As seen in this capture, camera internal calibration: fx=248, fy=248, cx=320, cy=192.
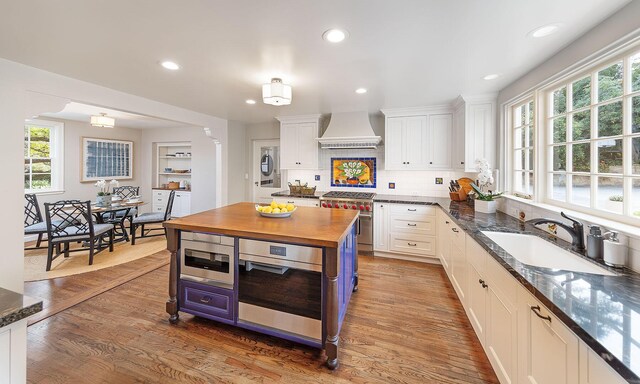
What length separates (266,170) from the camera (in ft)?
17.7

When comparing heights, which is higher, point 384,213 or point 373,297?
point 384,213

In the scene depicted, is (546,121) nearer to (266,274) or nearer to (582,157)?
(582,157)

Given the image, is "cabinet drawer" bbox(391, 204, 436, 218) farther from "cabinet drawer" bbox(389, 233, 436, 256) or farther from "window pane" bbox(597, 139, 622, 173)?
"window pane" bbox(597, 139, 622, 173)

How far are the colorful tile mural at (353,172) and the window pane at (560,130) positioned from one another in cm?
252

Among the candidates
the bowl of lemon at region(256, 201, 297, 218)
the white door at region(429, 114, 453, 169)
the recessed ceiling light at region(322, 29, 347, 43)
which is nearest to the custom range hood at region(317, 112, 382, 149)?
the white door at region(429, 114, 453, 169)

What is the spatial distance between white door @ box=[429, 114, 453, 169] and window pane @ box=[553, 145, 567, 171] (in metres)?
1.55

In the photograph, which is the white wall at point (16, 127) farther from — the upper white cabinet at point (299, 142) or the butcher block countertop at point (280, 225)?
the upper white cabinet at point (299, 142)

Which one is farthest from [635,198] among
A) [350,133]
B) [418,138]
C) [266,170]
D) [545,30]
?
[266,170]

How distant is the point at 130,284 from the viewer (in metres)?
2.95

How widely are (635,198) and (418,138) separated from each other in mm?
2589

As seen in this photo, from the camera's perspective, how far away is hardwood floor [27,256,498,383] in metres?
1.67

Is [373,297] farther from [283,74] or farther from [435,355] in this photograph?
[283,74]

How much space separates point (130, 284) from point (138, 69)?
241cm

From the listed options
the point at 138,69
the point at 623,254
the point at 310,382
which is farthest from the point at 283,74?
the point at 623,254
